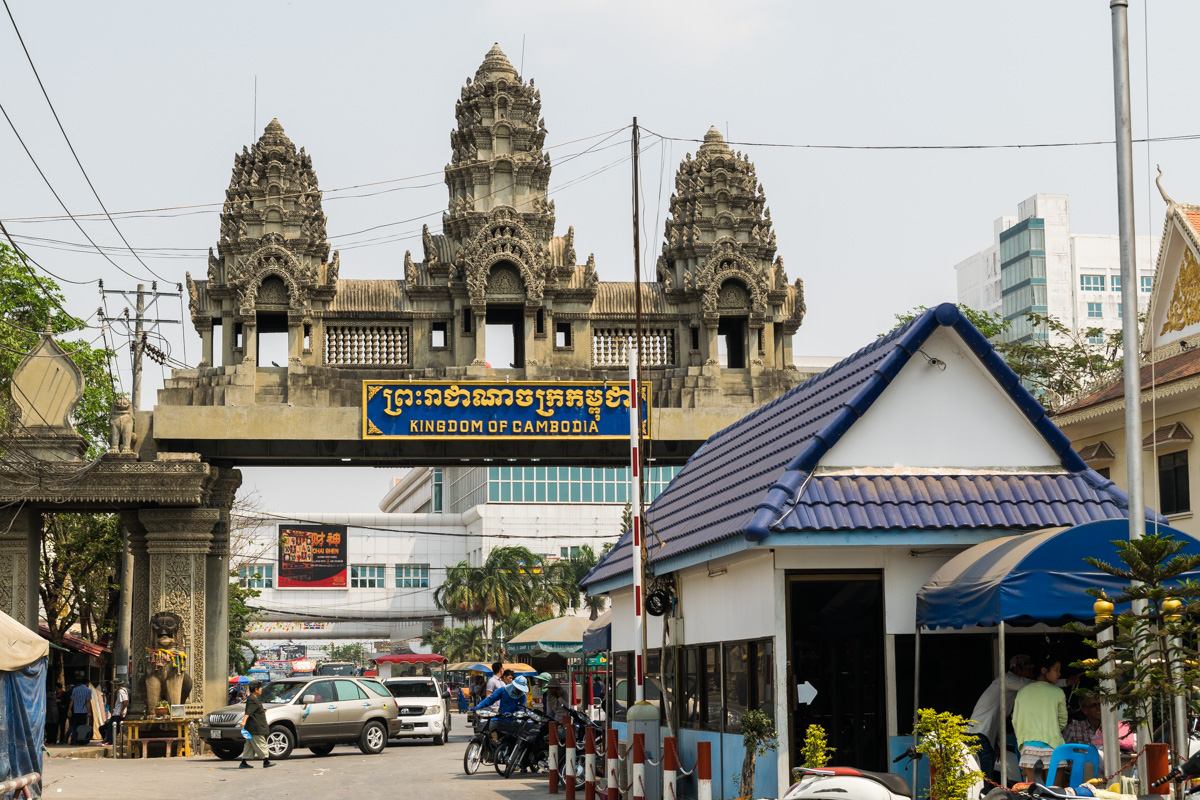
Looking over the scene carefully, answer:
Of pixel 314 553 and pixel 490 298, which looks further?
pixel 314 553

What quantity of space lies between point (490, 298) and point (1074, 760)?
63.5 ft

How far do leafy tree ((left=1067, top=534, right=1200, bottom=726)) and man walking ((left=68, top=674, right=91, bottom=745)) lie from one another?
27.4m

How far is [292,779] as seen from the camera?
2089 cm

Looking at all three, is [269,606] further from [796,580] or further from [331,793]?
[796,580]

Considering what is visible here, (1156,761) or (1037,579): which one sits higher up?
(1037,579)

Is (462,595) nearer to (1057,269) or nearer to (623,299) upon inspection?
(1057,269)

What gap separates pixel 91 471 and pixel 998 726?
1930 centimetres

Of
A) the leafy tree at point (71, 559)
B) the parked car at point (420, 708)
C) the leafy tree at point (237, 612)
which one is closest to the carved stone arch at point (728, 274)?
the parked car at point (420, 708)

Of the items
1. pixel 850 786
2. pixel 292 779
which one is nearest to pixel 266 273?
pixel 292 779

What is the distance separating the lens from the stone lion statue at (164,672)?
86.6ft

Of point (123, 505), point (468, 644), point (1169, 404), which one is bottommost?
point (468, 644)

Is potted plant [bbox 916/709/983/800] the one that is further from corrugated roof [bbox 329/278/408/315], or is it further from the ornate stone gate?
corrugated roof [bbox 329/278/408/315]

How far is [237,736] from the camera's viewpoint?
25219 mm

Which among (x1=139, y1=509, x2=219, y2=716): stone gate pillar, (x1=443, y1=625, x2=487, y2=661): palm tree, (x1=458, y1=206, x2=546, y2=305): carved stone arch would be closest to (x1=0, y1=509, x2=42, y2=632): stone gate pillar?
(x1=139, y1=509, x2=219, y2=716): stone gate pillar
